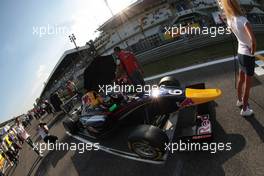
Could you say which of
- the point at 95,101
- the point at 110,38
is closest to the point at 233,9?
the point at 95,101

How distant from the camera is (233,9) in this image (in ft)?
16.3

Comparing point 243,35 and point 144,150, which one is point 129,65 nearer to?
point 144,150

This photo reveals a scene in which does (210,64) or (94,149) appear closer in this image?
(94,149)

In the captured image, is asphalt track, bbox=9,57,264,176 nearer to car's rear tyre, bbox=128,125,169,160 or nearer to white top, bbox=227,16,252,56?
car's rear tyre, bbox=128,125,169,160

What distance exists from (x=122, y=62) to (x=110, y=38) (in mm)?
40886

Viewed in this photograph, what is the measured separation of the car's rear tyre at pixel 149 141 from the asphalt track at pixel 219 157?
0.82 feet

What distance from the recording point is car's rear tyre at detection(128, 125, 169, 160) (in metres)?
5.12

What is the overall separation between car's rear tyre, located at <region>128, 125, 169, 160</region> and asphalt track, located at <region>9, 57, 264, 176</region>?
0.82ft

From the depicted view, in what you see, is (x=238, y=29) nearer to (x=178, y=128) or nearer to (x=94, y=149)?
(x=178, y=128)

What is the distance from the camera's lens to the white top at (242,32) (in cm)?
495

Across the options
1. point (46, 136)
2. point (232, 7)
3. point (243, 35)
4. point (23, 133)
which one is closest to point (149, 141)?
point (243, 35)

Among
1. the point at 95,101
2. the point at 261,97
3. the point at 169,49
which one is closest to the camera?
the point at 261,97
